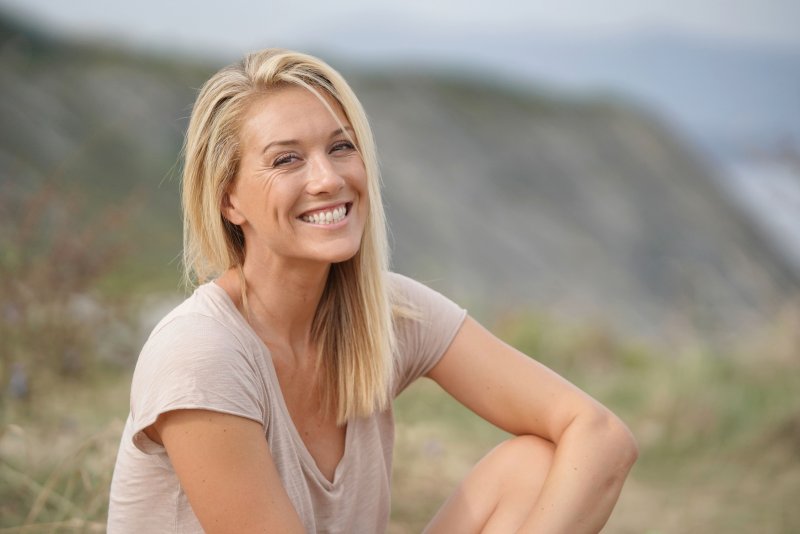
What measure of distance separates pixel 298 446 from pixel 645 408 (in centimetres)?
300

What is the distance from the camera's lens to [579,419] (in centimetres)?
215

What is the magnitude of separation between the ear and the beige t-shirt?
0.16 metres

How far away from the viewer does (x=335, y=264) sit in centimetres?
217

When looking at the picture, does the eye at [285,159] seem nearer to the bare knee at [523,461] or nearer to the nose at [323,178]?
the nose at [323,178]

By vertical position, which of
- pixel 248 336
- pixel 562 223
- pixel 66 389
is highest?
pixel 248 336

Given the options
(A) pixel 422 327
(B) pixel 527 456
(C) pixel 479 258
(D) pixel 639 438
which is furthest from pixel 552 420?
(C) pixel 479 258

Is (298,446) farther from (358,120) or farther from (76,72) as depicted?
(76,72)

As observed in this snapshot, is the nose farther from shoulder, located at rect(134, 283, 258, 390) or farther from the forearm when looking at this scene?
the forearm

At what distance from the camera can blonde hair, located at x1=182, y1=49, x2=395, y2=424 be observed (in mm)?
1937

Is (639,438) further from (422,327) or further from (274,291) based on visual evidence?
(274,291)

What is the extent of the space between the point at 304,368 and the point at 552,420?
22.2 inches

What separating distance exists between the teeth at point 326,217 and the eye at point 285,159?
0.11 meters

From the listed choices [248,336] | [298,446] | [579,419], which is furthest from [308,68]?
[579,419]

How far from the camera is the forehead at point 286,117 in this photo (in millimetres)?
1917
